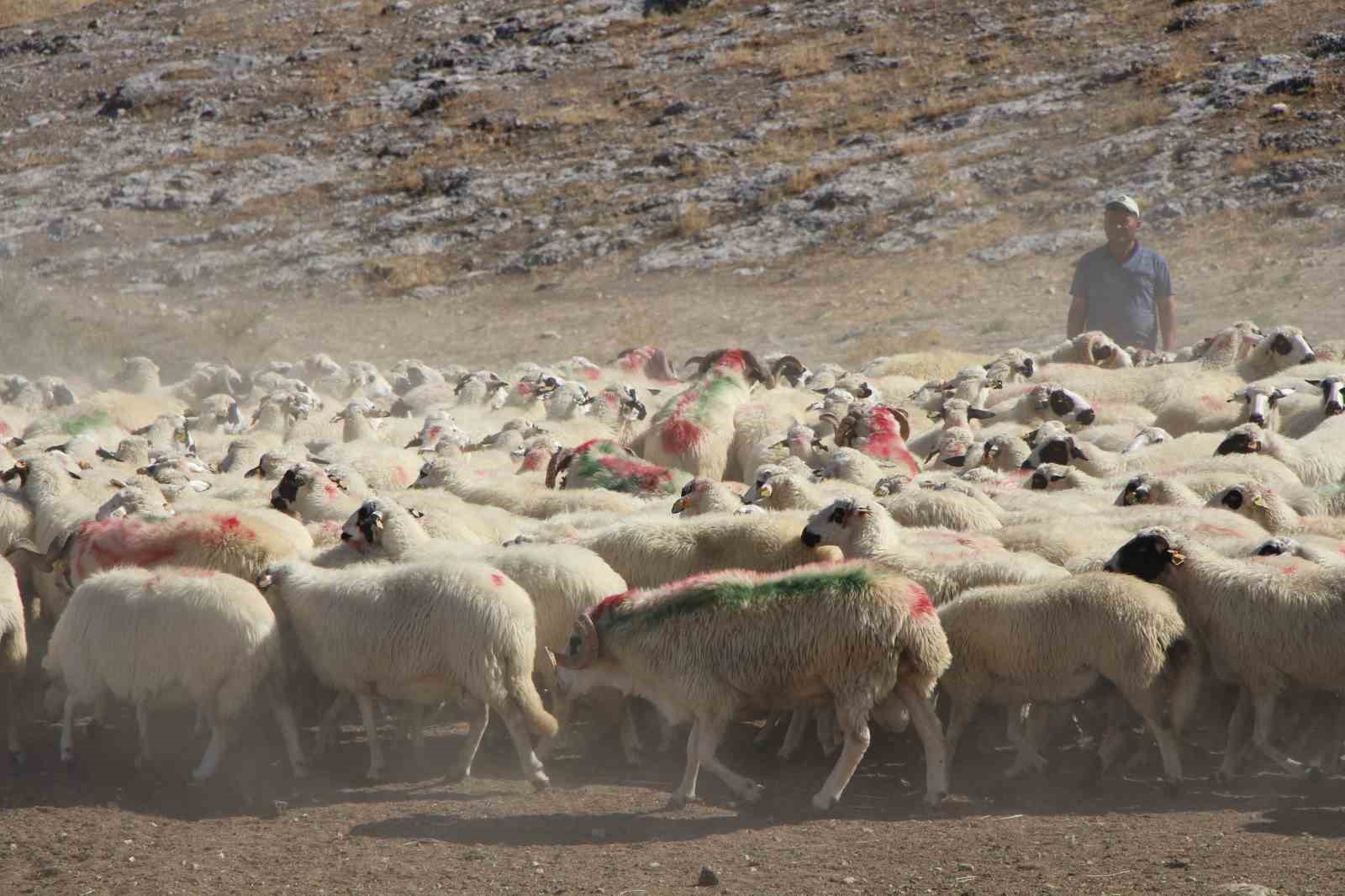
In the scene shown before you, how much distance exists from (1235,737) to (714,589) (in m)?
2.43

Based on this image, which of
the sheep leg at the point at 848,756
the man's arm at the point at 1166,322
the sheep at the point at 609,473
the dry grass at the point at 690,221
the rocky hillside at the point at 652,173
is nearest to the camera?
the sheep leg at the point at 848,756

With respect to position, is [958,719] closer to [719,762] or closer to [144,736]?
[719,762]

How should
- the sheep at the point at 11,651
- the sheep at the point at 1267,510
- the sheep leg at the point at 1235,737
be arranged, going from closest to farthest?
the sheep leg at the point at 1235,737 < the sheep at the point at 11,651 < the sheep at the point at 1267,510

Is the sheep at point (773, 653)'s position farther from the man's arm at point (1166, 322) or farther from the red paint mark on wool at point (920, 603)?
the man's arm at point (1166, 322)

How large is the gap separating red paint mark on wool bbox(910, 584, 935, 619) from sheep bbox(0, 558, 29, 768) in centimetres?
443

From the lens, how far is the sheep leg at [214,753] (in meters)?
7.57

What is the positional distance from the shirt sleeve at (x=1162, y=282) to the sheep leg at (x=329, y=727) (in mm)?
11538

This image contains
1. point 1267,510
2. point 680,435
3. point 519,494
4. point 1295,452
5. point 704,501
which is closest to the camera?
point 1267,510

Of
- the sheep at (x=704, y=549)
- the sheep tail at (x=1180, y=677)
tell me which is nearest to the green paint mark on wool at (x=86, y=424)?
the sheep at (x=704, y=549)

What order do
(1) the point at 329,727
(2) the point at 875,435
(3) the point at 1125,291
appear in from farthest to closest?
(3) the point at 1125,291, (2) the point at 875,435, (1) the point at 329,727

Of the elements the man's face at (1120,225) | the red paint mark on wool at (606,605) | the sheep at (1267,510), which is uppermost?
the man's face at (1120,225)

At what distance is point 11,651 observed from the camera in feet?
27.0

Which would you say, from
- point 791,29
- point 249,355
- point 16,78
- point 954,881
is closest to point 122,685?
point 954,881

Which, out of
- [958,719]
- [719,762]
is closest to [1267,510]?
[958,719]
